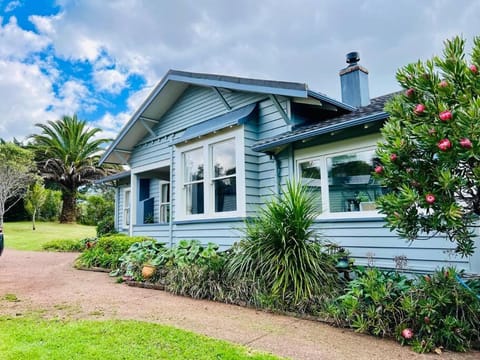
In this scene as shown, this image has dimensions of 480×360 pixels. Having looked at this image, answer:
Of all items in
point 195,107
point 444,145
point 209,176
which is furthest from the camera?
point 195,107

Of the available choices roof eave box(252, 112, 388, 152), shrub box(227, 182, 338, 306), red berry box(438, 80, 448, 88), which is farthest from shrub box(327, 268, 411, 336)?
roof eave box(252, 112, 388, 152)

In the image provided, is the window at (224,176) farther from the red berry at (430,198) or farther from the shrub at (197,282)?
the red berry at (430,198)

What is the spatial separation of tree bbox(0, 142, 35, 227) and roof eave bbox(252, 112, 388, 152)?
20.9 m

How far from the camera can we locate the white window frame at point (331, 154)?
5621 millimetres

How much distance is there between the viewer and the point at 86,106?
1008 inches

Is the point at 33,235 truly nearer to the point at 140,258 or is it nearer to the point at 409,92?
the point at 140,258

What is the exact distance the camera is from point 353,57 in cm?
839

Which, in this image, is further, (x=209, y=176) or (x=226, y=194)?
(x=209, y=176)

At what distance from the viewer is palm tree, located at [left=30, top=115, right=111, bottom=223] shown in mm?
23547

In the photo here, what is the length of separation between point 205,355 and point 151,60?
→ 573 inches

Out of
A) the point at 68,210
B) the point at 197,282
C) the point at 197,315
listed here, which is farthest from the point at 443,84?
the point at 68,210

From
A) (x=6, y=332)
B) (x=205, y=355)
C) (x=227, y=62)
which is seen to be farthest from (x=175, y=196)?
(x=227, y=62)

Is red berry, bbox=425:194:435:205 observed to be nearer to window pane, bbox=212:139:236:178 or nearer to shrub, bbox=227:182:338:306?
shrub, bbox=227:182:338:306

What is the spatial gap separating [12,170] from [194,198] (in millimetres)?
18616
